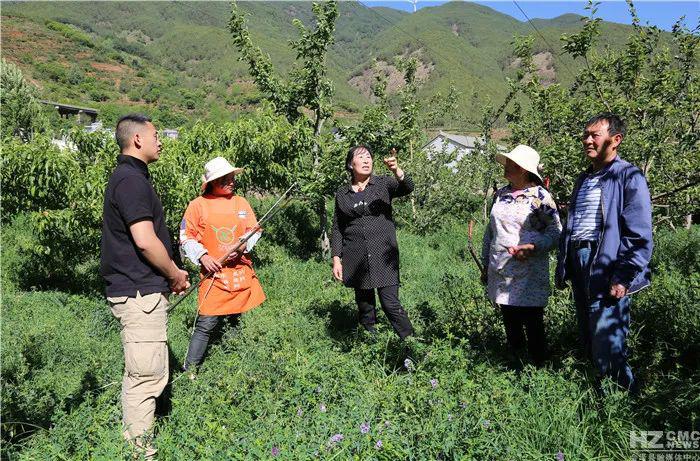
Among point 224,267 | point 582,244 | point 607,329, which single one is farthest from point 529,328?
point 224,267

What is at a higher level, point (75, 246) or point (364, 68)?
point (364, 68)

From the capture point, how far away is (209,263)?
11.7 ft

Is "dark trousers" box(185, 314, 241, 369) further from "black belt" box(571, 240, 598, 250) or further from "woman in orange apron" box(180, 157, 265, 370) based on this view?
"black belt" box(571, 240, 598, 250)

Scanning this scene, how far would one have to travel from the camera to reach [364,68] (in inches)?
5969

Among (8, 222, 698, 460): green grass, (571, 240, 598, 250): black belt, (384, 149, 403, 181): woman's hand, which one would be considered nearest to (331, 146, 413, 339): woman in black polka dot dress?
(384, 149, 403, 181): woman's hand

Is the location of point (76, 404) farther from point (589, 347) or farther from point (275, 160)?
point (275, 160)

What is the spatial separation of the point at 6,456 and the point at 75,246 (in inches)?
155

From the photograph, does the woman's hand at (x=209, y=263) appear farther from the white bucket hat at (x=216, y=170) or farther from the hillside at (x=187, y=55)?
the hillside at (x=187, y=55)

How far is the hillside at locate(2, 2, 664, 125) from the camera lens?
7825cm

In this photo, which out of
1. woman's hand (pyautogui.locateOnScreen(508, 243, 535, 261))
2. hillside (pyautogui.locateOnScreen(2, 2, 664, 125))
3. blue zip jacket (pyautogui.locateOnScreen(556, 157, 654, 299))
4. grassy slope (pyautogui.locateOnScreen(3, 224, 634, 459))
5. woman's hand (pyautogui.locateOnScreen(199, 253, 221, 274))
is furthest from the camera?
hillside (pyautogui.locateOnScreen(2, 2, 664, 125))

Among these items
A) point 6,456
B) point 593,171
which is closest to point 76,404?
point 6,456

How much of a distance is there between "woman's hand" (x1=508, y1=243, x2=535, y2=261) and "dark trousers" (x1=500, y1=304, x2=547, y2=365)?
350mm

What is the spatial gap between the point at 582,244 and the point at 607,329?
504 mm

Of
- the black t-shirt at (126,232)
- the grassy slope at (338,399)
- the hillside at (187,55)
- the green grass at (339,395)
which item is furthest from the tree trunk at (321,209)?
the black t-shirt at (126,232)
